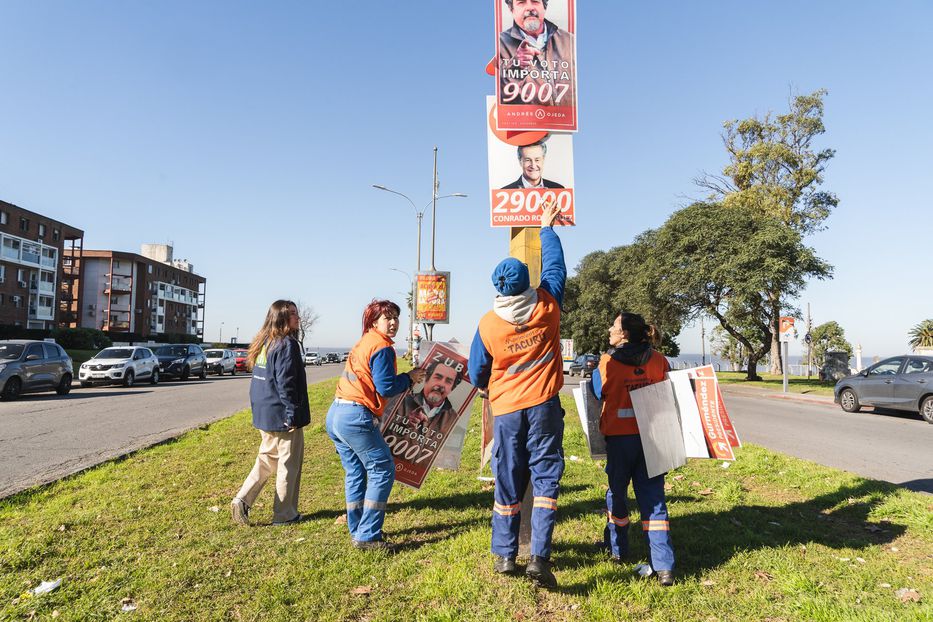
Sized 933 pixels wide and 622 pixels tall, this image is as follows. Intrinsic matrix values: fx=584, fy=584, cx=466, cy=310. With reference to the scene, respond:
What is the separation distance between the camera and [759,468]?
720 cm

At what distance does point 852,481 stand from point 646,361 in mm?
4094

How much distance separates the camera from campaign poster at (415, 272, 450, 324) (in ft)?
95.7

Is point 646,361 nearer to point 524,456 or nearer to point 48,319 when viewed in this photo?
point 524,456

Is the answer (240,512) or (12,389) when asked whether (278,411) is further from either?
(12,389)

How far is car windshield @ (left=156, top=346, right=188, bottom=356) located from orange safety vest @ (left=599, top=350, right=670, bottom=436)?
29284 mm

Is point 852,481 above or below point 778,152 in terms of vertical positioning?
below

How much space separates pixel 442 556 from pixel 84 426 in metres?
10.0

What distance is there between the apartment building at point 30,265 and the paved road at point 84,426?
46326mm

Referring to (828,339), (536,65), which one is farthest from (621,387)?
(828,339)

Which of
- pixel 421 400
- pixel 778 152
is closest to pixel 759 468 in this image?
pixel 421 400

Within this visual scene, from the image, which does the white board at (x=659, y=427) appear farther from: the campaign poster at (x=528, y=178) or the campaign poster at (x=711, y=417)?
the campaign poster at (x=528, y=178)

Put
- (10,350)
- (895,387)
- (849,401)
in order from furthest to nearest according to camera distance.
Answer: (10,350) < (849,401) < (895,387)

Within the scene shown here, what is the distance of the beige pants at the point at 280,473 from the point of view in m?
4.88

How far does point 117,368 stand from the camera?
22.5m
